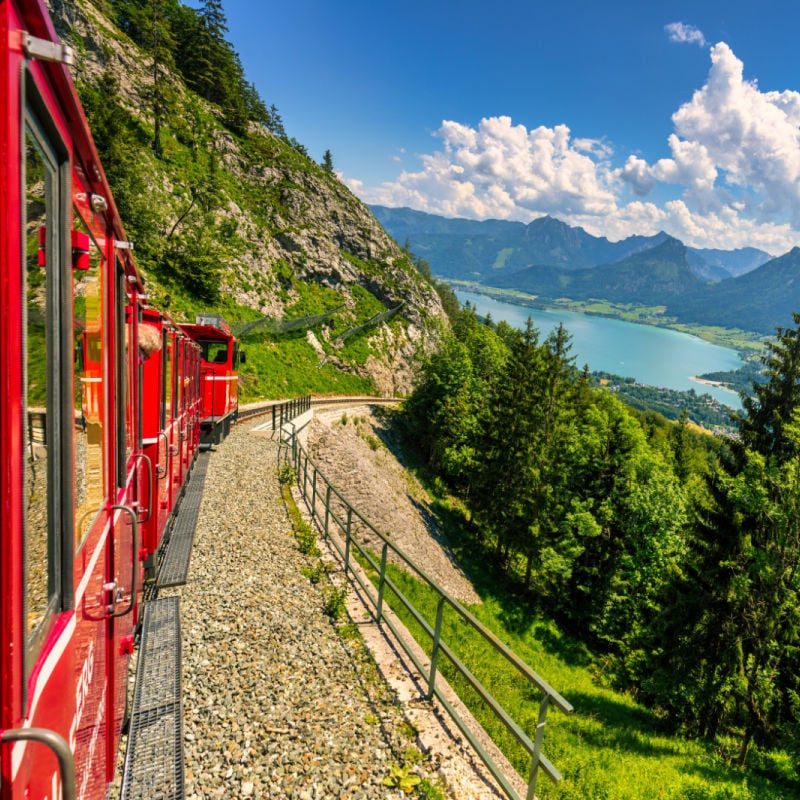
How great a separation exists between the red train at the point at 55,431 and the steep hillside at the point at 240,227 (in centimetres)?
2901

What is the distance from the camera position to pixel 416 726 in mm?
5039

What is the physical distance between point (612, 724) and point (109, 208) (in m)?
16.2

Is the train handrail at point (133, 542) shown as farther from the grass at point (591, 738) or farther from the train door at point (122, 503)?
the grass at point (591, 738)

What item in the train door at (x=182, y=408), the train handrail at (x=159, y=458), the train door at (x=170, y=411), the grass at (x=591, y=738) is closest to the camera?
the train handrail at (x=159, y=458)

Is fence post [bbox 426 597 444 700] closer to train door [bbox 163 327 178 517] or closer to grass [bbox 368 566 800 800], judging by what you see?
grass [bbox 368 566 800 800]

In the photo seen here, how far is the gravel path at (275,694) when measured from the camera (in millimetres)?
4387

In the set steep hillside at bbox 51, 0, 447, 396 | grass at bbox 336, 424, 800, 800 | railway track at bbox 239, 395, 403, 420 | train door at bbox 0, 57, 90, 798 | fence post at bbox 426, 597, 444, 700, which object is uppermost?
steep hillside at bbox 51, 0, 447, 396

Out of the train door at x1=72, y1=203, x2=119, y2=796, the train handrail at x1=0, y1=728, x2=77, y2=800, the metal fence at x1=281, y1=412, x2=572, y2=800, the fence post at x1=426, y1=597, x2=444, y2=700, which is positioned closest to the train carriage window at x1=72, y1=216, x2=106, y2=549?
the train door at x1=72, y1=203, x2=119, y2=796

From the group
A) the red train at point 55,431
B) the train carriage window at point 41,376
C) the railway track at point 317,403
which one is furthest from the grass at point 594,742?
the railway track at point 317,403

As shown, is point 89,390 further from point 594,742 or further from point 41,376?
point 594,742

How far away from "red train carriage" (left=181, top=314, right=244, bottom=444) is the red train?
44.6 feet

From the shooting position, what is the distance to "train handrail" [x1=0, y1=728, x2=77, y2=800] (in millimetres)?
1352

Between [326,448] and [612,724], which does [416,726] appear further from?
[326,448]

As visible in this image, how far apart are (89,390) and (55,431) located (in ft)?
2.62
